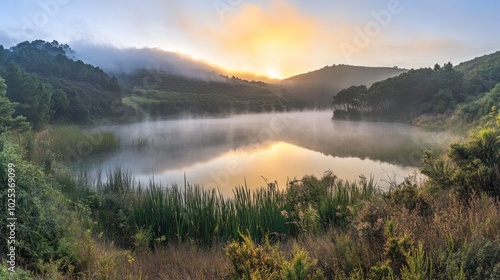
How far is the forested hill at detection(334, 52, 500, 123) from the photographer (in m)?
45.8

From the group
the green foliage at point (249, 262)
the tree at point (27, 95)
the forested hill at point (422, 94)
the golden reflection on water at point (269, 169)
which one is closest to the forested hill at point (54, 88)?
the tree at point (27, 95)

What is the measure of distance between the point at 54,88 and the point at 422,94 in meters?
54.0

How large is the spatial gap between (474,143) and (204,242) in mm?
6443

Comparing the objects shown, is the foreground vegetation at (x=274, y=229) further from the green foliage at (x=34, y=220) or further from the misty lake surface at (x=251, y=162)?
the misty lake surface at (x=251, y=162)

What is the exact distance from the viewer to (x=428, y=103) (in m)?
48.7

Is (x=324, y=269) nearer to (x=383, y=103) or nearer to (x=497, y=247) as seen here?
(x=497, y=247)

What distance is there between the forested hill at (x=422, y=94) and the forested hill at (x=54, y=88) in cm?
4292

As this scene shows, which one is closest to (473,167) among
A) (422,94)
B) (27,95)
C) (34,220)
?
(34,220)

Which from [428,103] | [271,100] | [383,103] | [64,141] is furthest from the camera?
[271,100]

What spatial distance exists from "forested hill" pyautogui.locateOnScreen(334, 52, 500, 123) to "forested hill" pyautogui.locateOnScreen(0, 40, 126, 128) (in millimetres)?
42922

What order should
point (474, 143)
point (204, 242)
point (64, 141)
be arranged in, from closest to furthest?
point (474, 143), point (204, 242), point (64, 141)

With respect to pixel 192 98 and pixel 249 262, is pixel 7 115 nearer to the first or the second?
pixel 249 262

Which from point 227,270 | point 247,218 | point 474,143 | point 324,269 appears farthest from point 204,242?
point 474,143

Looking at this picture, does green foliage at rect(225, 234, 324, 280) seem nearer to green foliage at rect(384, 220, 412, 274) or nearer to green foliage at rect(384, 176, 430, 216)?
green foliage at rect(384, 220, 412, 274)
